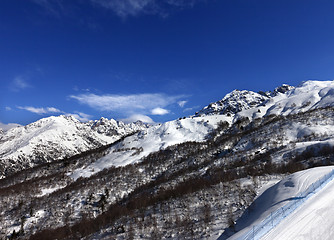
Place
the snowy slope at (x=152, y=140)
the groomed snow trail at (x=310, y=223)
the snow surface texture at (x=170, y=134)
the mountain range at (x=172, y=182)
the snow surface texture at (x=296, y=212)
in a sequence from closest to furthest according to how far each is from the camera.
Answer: the groomed snow trail at (x=310, y=223) → the snow surface texture at (x=296, y=212) → the mountain range at (x=172, y=182) → the snowy slope at (x=152, y=140) → the snow surface texture at (x=170, y=134)

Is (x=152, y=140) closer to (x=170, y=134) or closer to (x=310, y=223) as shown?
(x=170, y=134)

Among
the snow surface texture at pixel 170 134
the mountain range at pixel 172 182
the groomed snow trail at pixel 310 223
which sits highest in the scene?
the snow surface texture at pixel 170 134

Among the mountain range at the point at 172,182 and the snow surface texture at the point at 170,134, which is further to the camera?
the snow surface texture at the point at 170,134

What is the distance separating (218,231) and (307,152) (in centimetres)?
3892

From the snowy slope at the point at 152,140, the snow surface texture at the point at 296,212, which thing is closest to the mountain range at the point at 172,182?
the snowy slope at the point at 152,140

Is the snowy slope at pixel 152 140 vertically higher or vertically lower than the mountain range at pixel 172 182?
higher

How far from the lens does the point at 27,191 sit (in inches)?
3359

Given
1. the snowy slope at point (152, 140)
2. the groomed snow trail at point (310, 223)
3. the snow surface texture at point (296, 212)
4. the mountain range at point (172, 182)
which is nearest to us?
the groomed snow trail at point (310, 223)

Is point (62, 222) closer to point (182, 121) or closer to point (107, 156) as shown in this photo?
point (107, 156)

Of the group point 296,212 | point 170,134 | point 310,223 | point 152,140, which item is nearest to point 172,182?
point 296,212

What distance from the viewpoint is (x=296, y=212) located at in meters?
15.5

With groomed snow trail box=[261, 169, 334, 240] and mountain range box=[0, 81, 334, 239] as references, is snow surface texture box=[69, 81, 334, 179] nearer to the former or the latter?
mountain range box=[0, 81, 334, 239]

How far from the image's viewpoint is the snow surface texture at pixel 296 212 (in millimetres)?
13258

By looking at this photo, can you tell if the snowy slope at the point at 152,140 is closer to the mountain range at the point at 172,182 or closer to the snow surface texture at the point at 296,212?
Answer: the mountain range at the point at 172,182
